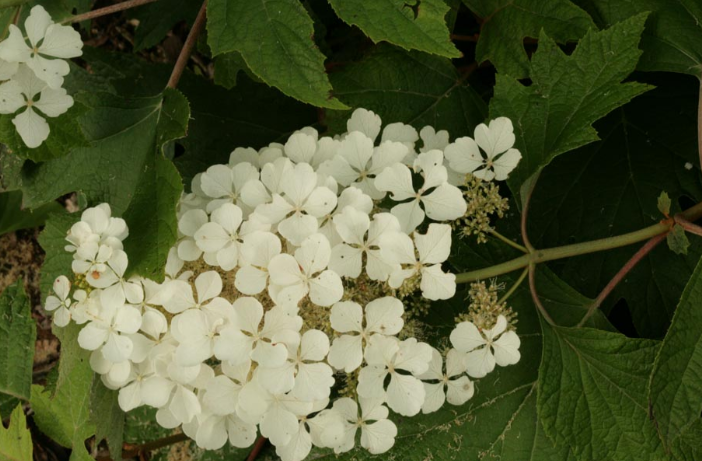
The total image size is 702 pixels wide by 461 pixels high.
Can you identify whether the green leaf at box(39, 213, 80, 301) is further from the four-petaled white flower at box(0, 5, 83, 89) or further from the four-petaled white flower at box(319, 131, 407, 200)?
the four-petaled white flower at box(319, 131, 407, 200)

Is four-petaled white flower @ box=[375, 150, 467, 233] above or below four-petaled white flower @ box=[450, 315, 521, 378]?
above

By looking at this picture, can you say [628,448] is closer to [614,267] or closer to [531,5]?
[614,267]

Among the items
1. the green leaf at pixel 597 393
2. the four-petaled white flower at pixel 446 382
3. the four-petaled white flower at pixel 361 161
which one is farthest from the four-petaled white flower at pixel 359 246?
the green leaf at pixel 597 393

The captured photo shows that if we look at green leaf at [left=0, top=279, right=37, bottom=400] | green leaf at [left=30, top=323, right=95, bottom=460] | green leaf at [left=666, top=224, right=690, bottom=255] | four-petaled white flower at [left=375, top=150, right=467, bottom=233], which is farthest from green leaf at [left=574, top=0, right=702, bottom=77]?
green leaf at [left=0, top=279, right=37, bottom=400]

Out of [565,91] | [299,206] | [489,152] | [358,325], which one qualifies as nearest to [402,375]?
[358,325]

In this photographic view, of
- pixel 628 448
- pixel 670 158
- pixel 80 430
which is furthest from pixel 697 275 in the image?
pixel 80 430

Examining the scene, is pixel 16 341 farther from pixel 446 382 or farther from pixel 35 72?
pixel 446 382
